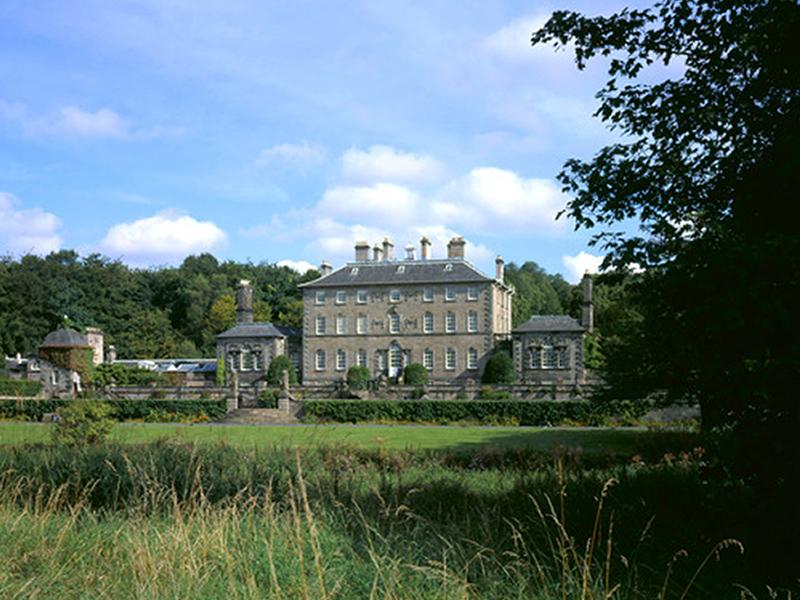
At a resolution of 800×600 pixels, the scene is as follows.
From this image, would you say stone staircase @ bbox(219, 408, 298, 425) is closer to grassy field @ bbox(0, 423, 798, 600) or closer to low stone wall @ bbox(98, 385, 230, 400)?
low stone wall @ bbox(98, 385, 230, 400)

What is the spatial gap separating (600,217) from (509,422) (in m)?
25.8

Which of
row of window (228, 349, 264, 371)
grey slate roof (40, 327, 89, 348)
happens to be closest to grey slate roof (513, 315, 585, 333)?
row of window (228, 349, 264, 371)

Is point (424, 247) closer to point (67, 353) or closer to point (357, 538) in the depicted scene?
point (67, 353)

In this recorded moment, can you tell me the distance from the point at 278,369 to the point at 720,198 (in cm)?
4697

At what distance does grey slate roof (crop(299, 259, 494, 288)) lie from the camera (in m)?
52.8

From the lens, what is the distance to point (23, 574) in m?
5.32

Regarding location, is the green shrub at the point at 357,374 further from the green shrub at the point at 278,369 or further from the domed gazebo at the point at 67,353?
the domed gazebo at the point at 67,353

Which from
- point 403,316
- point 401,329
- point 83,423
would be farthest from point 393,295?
point 83,423

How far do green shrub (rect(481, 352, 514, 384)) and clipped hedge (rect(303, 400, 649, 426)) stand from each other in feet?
49.6

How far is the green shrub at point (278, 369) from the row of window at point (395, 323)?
361cm

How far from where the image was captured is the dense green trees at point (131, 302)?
65.4 metres

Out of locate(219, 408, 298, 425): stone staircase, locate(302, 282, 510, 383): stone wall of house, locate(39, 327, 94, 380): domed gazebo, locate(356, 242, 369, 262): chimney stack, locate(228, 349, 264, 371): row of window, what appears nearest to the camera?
locate(219, 408, 298, 425): stone staircase

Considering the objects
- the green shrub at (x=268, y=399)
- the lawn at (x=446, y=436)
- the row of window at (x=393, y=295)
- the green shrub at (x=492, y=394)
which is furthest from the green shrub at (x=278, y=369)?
the lawn at (x=446, y=436)

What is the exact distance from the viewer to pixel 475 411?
33.7 meters
